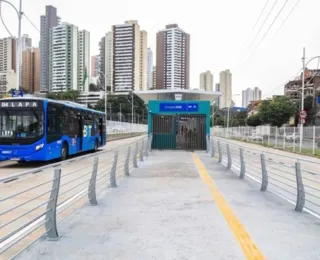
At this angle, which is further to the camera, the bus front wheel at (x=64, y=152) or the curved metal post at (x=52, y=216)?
Answer: the bus front wheel at (x=64, y=152)

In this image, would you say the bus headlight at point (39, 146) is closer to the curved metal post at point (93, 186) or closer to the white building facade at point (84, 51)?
the curved metal post at point (93, 186)

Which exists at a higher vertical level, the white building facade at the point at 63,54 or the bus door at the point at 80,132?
the white building facade at the point at 63,54

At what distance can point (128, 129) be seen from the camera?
212ft

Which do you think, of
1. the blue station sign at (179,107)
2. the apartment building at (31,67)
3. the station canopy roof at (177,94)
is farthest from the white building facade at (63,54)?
the blue station sign at (179,107)

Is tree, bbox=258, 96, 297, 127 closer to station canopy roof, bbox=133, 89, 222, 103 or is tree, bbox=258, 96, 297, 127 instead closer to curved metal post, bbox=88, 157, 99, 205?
station canopy roof, bbox=133, 89, 222, 103

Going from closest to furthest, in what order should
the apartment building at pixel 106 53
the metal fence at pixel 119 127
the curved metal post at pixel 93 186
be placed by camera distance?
the curved metal post at pixel 93 186 → the metal fence at pixel 119 127 → the apartment building at pixel 106 53

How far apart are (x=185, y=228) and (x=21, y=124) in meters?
12.0

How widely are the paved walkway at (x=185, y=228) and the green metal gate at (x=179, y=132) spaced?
53.6 ft

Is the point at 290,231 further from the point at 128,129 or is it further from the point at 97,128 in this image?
the point at 128,129

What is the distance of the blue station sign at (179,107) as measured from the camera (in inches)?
973

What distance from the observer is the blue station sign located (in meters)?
24.7

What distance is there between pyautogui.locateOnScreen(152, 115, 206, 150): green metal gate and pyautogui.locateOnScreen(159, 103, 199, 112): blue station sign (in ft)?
2.55

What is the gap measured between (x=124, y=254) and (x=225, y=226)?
78.3 inches

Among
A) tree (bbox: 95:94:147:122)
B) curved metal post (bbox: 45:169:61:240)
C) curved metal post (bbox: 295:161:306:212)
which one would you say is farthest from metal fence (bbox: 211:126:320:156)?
tree (bbox: 95:94:147:122)
